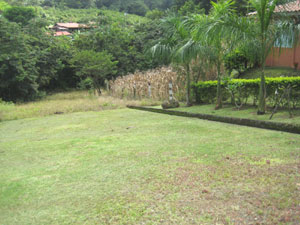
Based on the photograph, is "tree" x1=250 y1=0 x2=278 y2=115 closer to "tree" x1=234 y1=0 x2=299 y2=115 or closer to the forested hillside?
"tree" x1=234 y1=0 x2=299 y2=115

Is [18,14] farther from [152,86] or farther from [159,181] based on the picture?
[159,181]

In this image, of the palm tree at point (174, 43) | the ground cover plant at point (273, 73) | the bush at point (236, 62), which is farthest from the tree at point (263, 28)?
the bush at point (236, 62)

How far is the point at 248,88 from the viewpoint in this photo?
923cm

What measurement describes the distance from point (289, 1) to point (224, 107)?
3.88m

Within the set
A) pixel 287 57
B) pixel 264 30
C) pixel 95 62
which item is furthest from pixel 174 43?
pixel 95 62

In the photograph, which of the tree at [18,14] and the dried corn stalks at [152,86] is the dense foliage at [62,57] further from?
the tree at [18,14]

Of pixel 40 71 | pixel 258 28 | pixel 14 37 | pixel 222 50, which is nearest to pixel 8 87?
pixel 40 71

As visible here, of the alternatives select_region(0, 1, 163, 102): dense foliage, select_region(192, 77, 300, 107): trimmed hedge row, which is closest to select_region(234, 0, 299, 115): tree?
select_region(192, 77, 300, 107): trimmed hedge row

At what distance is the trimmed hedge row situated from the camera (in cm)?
777

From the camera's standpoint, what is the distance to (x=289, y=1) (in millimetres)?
7453

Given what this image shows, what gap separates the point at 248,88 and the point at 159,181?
21.2ft

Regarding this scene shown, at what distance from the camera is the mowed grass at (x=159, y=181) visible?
2.92 meters

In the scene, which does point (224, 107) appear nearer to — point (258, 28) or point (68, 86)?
point (258, 28)

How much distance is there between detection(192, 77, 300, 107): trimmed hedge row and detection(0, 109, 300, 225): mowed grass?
2346 millimetres
